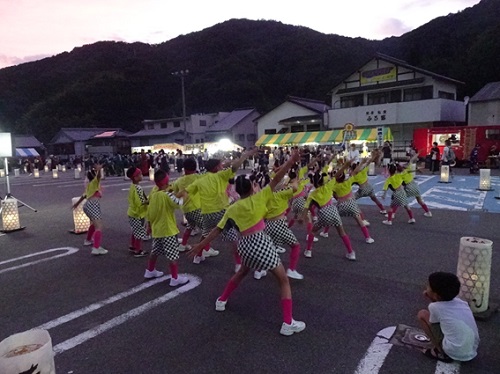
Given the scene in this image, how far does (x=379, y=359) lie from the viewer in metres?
3.21

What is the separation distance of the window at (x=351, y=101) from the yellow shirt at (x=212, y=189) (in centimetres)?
3275

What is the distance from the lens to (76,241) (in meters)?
7.83

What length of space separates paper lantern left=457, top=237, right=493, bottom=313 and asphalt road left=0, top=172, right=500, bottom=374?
0.21 meters

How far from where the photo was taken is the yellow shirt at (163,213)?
488 centimetres

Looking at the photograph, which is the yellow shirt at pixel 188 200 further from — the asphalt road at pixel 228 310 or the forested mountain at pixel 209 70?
the forested mountain at pixel 209 70

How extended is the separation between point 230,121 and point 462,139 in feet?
91.7

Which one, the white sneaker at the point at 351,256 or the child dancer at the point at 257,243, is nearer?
the child dancer at the point at 257,243

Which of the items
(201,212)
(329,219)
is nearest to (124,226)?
(201,212)

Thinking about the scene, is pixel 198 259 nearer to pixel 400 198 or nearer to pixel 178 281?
pixel 178 281

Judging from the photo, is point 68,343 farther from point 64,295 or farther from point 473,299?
point 473,299

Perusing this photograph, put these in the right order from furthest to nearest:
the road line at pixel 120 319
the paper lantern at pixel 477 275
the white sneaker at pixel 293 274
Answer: the white sneaker at pixel 293 274, the paper lantern at pixel 477 275, the road line at pixel 120 319

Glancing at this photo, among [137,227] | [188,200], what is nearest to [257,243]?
[188,200]

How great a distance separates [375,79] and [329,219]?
32.1m

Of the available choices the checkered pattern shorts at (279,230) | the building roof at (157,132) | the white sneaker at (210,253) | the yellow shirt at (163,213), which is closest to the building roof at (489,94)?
the white sneaker at (210,253)
